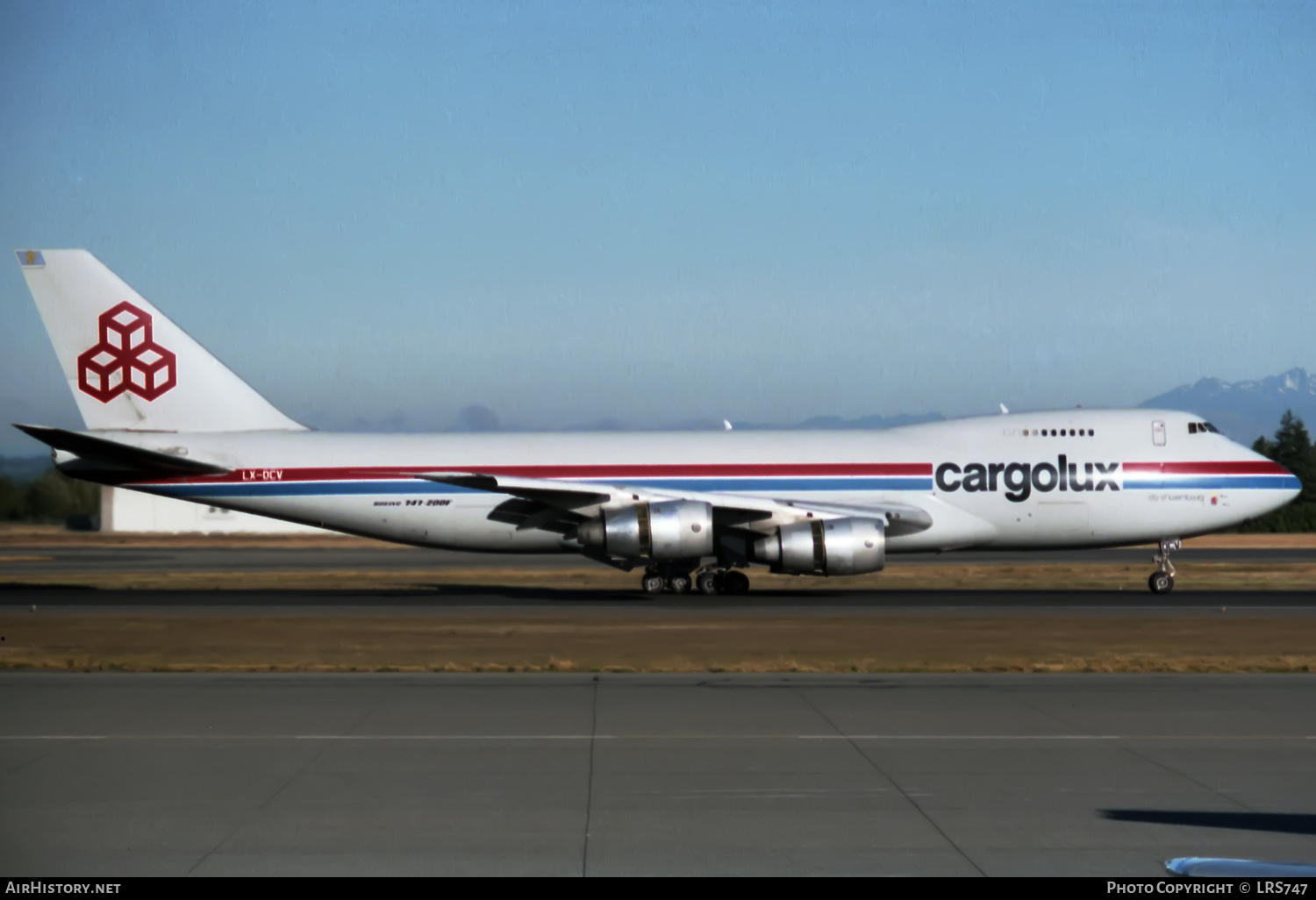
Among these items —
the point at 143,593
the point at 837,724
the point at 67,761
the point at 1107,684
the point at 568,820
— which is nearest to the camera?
the point at 568,820

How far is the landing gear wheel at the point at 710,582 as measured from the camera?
110ft

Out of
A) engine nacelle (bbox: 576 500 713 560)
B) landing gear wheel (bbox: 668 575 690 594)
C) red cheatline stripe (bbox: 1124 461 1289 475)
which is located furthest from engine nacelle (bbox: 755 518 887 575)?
red cheatline stripe (bbox: 1124 461 1289 475)

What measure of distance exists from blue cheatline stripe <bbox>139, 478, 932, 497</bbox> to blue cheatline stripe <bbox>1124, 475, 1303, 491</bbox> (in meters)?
5.24

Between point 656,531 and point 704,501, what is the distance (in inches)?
62.1

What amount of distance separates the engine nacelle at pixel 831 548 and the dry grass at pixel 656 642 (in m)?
5.01

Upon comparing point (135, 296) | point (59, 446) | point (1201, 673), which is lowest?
point (1201, 673)

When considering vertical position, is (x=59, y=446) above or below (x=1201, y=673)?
above

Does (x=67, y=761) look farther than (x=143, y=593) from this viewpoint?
No

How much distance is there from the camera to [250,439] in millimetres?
34656

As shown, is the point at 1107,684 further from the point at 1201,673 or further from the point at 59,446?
the point at 59,446

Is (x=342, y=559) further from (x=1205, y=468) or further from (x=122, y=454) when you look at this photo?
(x=1205, y=468)

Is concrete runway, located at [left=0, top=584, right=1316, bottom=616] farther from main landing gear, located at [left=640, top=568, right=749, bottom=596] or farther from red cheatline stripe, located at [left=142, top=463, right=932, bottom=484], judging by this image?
red cheatline stripe, located at [left=142, top=463, right=932, bottom=484]

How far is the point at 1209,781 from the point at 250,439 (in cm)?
2832

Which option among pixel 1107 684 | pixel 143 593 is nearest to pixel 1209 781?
pixel 1107 684
